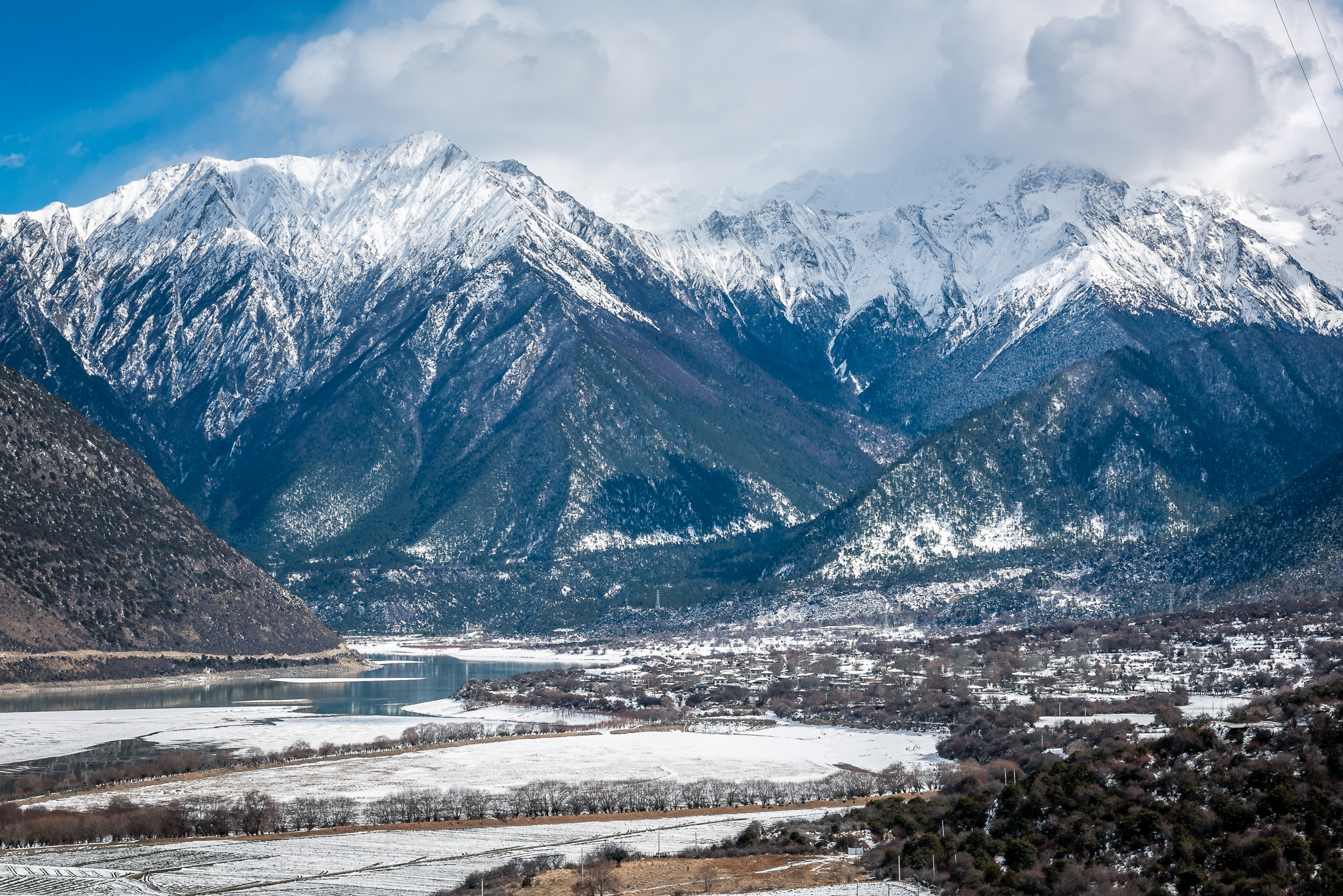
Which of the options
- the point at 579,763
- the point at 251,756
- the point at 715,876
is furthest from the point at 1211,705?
the point at 251,756

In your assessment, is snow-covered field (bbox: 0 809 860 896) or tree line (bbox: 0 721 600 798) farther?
tree line (bbox: 0 721 600 798)

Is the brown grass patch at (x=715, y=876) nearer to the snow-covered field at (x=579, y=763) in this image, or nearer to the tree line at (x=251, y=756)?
the snow-covered field at (x=579, y=763)

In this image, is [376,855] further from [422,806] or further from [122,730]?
[122,730]

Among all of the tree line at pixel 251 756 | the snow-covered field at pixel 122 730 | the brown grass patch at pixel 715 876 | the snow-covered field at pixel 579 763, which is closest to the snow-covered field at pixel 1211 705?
the snow-covered field at pixel 579 763

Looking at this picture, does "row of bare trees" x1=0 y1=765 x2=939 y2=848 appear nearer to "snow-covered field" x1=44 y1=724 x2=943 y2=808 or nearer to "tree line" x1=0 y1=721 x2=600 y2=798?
"snow-covered field" x1=44 y1=724 x2=943 y2=808

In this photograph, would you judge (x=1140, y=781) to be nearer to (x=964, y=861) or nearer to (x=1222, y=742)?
(x=1222, y=742)

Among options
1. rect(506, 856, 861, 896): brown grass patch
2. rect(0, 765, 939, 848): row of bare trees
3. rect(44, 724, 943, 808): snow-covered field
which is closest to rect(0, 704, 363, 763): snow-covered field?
rect(44, 724, 943, 808): snow-covered field
